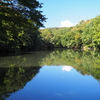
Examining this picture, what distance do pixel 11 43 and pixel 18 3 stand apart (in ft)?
62.1

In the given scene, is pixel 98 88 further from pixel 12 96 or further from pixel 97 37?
pixel 97 37

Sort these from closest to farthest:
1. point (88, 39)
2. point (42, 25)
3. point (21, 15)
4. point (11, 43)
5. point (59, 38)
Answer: point (21, 15) < point (42, 25) < point (11, 43) < point (88, 39) < point (59, 38)

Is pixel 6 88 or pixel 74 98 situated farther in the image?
pixel 6 88

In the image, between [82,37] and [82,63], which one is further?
[82,37]

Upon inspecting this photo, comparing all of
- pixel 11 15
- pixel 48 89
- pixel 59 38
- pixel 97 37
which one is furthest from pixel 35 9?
pixel 59 38

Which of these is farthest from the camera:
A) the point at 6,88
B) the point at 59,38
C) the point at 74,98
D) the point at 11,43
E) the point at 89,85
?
the point at 59,38

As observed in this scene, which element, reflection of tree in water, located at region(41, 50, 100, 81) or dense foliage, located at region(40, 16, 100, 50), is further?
dense foliage, located at region(40, 16, 100, 50)

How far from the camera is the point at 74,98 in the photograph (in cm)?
477

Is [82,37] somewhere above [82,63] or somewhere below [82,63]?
above

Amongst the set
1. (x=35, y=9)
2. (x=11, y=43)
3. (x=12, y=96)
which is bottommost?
(x=12, y=96)

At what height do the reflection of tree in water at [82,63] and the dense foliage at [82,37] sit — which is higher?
the dense foliage at [82,37]

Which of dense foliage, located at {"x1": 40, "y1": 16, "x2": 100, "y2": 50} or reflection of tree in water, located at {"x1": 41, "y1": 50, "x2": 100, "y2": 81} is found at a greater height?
dense foliage, located at {"x1": 40, "y1": 16, "x2": 100, "y2": 50}

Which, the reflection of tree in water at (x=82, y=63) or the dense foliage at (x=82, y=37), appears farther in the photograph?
the dense foliage at (x=82, y=37)

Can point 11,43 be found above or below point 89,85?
above
